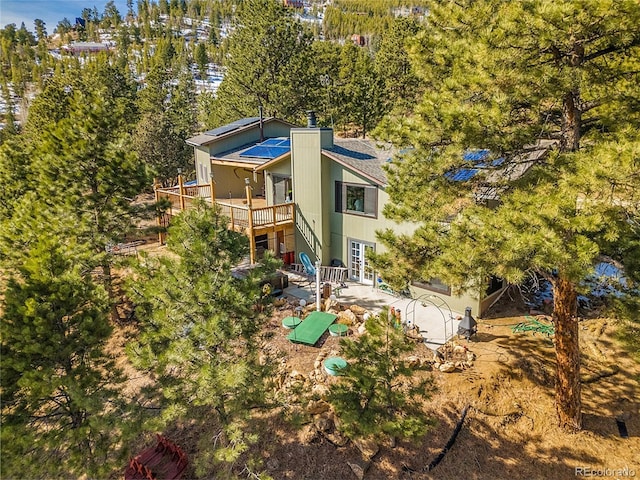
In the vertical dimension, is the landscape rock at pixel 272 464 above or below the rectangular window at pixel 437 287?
below

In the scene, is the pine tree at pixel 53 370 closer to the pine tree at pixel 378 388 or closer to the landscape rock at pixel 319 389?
the pine tree at pixel 378 388

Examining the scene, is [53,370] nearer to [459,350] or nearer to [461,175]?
[461,175]

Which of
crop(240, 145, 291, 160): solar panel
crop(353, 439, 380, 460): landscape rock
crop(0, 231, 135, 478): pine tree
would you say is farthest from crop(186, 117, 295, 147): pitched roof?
crop(353, 439, 380, 460): landscape rock

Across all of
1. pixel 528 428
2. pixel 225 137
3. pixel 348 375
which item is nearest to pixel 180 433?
pixel 348 375

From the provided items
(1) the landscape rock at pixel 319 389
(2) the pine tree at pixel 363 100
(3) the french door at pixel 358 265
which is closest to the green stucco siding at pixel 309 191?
(3) the french door at pixel 358 265

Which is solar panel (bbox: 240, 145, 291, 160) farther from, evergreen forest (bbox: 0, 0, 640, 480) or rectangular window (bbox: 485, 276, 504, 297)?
rectangular window (bbox: 485, 276, 504, 297)

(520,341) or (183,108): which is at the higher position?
(183,108)

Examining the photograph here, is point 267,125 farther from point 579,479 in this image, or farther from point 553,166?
point 579,479
